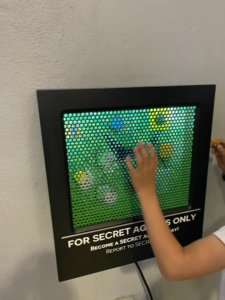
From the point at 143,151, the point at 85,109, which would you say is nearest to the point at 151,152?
the point at 143,151

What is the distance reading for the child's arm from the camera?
0.48 m

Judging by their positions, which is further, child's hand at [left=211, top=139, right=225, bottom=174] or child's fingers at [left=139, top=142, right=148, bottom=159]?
child's hand at [left=211, top=139, right=225, bottom=174]

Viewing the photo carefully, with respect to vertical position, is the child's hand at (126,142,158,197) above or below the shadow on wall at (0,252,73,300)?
above

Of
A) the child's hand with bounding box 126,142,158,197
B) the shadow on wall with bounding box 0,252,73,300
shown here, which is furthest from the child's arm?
the shadow on wall with bounding box 0,252,73,300

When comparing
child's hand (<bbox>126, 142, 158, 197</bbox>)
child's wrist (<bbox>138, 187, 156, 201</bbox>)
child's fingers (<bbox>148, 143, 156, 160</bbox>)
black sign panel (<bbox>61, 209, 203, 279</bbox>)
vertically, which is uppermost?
child's fingers (<bbox>148, 143, 156, 160</bbox>)

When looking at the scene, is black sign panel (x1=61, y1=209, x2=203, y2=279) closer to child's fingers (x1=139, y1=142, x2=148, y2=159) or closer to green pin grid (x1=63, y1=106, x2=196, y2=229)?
green pin grid (x1=63, y1=106, x2=196, y2=229)

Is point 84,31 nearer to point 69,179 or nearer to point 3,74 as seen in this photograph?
point 3,74

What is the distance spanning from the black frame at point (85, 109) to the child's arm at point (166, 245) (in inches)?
3.4

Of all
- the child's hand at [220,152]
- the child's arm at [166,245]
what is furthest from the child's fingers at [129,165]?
the child's hand at [220,152]

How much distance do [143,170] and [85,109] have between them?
18 cm

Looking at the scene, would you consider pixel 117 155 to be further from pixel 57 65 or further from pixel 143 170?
pixel 57 65

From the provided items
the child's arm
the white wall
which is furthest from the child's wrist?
the white wall

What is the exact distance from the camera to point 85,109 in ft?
1.49

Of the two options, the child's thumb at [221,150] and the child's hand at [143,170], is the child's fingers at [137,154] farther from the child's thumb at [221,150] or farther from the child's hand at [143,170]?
the child's thumb at [221,150]
